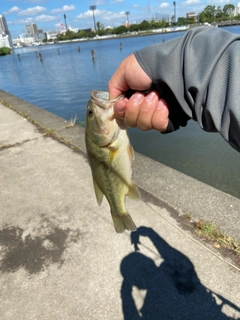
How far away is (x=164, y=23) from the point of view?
136125 millimetres

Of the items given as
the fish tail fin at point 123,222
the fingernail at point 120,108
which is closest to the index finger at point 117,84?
the fingernail at point 120,108

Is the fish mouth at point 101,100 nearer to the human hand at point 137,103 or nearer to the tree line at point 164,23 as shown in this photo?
the human hand at point 137,103

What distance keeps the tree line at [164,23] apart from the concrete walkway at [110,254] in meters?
139

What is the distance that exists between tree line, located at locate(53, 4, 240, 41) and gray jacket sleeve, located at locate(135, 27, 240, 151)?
462 ft

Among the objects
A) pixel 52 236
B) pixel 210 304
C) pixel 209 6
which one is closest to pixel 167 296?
pixel 210 304

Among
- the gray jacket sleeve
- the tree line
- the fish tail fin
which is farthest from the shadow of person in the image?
the tree line

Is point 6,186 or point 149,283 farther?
point 6,186

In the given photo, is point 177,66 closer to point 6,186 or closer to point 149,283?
point 149,283

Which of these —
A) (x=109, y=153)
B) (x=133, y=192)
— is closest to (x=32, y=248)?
(x=133, y=192)

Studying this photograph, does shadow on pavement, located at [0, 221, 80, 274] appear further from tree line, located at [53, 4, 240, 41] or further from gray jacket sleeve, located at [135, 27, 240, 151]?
tree line, located at [53, 4, 240, 41]

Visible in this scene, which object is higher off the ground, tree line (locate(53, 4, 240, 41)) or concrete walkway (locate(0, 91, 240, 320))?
tree line (locate(53, 4, 240, 41))

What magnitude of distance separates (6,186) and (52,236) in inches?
67.2

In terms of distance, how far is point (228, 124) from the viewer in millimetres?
1379

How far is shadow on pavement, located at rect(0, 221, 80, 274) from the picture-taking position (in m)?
2.99
